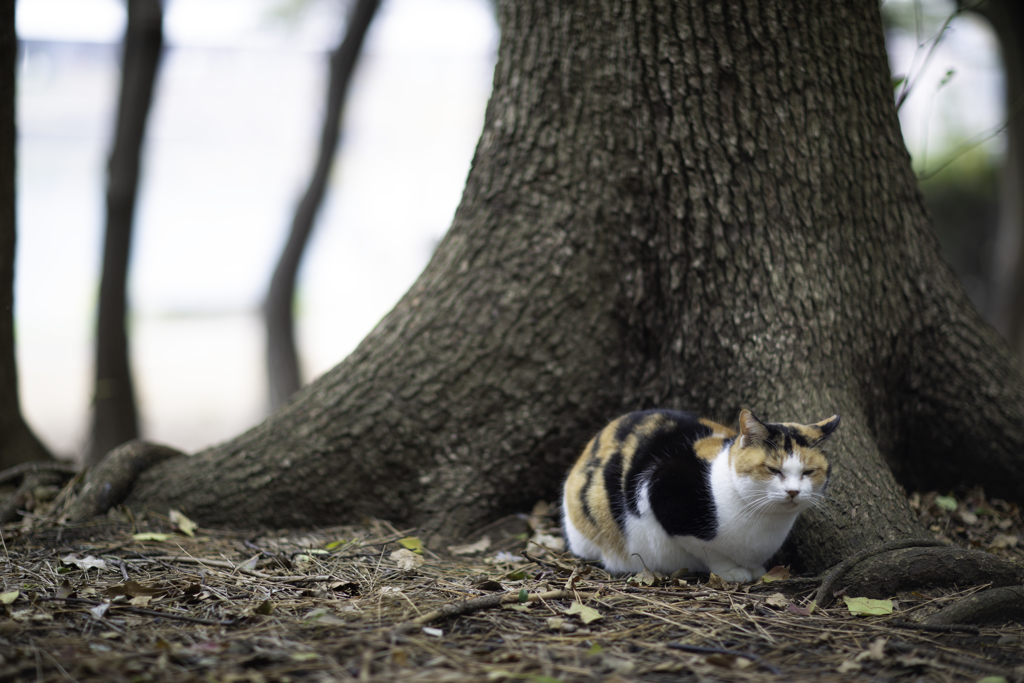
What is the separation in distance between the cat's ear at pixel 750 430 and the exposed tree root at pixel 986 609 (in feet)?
2.17

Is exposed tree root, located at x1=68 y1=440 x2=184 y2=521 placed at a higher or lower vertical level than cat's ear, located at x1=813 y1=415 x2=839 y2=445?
lower

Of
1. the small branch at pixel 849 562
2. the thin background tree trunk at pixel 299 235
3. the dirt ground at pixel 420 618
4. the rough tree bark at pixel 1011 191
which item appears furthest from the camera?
the thin background tree trunk at pixel 299 235

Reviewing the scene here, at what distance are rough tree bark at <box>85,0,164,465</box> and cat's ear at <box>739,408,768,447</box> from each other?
5.06 metres

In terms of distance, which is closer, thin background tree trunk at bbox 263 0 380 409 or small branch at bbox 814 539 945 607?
small branch at bbox 814 539 945 607

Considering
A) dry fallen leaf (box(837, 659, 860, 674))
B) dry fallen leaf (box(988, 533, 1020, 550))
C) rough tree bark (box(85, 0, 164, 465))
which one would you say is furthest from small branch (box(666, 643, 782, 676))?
rough tree bark (box(85, 0, 164, 465))

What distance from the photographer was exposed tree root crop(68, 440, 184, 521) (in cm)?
284

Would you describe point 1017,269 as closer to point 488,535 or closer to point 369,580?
point 488,535

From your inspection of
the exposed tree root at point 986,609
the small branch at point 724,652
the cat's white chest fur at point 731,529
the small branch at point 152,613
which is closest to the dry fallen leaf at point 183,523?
the small branch at point 152,613

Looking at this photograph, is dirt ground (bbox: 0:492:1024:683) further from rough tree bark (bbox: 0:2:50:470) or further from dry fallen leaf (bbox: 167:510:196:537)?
rough tree bark (bbox: 0:2:50:470)

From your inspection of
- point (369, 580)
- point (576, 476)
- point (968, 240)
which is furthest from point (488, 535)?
point (968, 240)

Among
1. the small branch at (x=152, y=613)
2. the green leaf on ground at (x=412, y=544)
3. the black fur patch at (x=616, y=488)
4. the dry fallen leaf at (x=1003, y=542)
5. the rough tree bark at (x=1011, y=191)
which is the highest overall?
the rough tree bark at (x=1011, y=191)

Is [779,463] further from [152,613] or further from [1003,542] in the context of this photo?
[152,613]

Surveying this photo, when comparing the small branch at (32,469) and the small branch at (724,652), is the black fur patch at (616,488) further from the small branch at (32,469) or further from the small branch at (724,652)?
the small branch at (32,469)

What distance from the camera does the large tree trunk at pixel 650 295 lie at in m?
2.70
